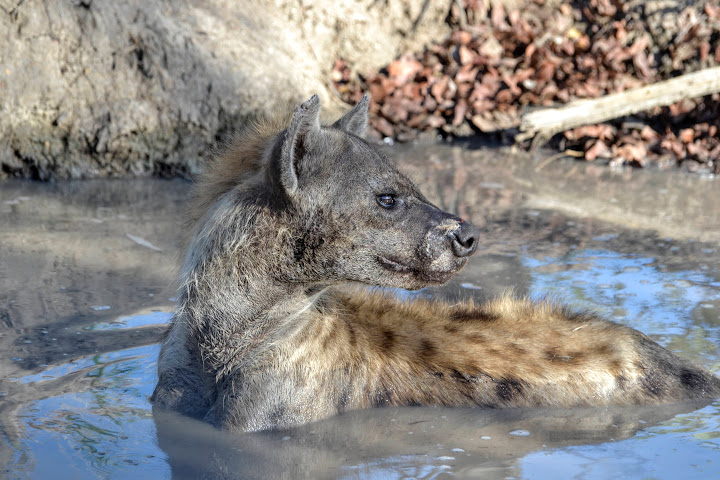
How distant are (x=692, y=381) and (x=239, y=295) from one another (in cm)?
197

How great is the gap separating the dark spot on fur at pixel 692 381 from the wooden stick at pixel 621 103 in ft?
14.0

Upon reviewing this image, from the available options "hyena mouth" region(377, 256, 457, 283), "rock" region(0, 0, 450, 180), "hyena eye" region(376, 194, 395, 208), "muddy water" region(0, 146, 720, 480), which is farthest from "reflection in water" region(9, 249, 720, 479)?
"rock" region(0, 0, 450, 180)

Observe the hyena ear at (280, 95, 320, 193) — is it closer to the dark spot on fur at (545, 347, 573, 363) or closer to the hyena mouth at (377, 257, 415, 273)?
the hyena mouth at (377, 257, 415, 273)

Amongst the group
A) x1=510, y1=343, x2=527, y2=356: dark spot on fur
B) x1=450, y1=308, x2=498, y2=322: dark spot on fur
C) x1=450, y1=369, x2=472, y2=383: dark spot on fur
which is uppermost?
x1=450, y1=308, x2=498, y2=322: dark spot on fur

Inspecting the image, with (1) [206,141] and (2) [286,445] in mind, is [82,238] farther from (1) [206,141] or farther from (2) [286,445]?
(2) [286,445]

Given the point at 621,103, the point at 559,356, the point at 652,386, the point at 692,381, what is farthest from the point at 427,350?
the point at 621,103

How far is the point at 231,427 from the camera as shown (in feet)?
11.6

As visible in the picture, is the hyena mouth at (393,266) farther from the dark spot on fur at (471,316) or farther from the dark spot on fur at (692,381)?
the dark spot on fur at (692,381)

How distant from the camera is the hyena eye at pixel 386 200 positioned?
3.54 m

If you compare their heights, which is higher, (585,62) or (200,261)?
(585,62)

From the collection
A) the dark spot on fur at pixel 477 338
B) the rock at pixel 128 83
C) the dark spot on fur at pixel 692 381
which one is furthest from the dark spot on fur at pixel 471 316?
the rock at pixel 128 83

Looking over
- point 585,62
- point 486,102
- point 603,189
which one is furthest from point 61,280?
point 585,62

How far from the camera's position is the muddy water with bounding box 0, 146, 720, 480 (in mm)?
3377

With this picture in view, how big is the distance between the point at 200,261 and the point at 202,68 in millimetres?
4453
